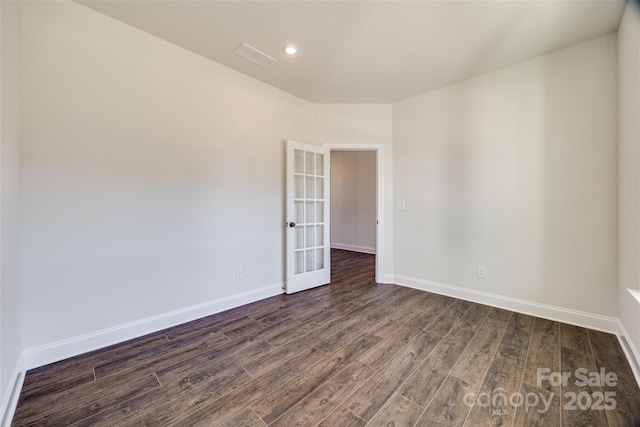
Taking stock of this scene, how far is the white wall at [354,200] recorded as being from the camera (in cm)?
609

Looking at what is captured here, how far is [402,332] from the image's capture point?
7.48ft

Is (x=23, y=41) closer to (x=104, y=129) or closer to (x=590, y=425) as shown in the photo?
(x=104, y=129)

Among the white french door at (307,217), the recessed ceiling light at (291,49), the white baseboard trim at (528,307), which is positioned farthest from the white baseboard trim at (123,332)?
the recessed ceiling light at (291,49)

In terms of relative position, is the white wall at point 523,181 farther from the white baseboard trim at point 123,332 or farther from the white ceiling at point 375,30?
the white baseboard trim at point 123,332

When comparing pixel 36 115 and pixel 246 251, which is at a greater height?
pixel 36 115

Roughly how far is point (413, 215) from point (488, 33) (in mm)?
2093

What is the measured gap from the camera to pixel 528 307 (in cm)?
263

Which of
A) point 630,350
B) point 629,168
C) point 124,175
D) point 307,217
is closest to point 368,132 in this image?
point 307,217

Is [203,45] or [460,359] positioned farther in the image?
[203,45]

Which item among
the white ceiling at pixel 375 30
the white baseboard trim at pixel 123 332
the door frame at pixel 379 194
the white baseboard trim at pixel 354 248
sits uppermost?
the white ceiling at pixel 375 30

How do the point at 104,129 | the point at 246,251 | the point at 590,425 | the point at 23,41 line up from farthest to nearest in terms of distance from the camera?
the point at 246,251 → the point at 104,129 → the point at 23,41 → the point at 590,425

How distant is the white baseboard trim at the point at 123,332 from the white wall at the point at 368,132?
2008mm

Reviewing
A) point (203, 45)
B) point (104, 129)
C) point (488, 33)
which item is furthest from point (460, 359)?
point (203, 45)

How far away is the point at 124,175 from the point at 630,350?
4188 millimetres
